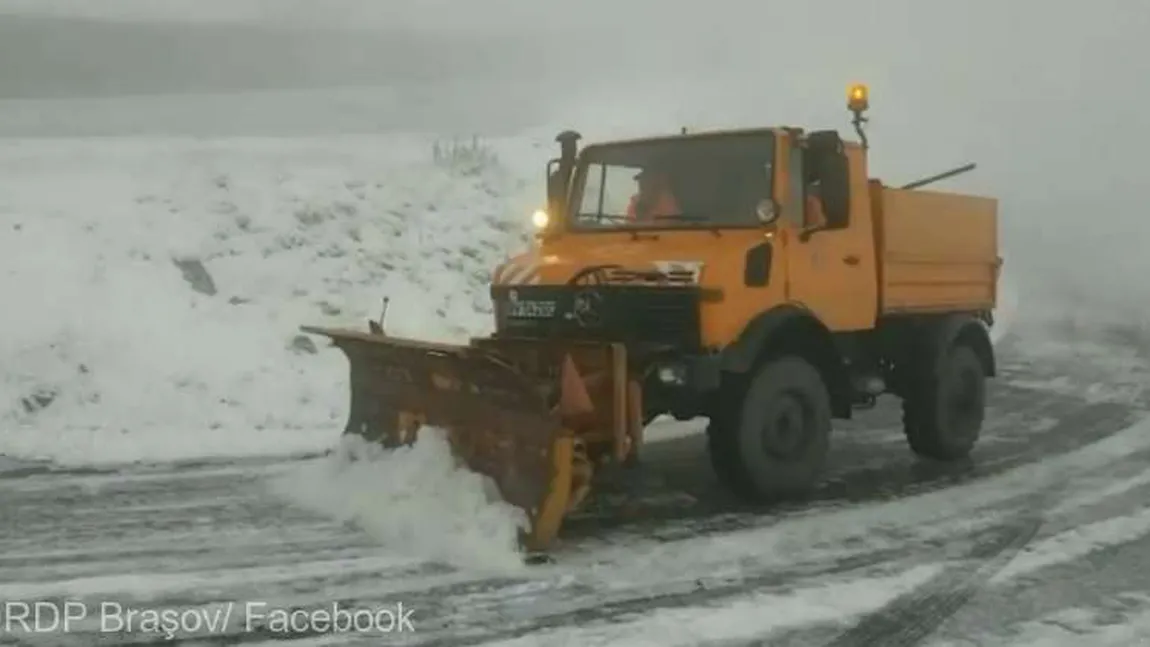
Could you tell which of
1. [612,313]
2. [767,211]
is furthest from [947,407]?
[612,313]

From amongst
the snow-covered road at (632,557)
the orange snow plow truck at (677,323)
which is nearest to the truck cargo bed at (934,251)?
the orange snow plow truck at (677,323)

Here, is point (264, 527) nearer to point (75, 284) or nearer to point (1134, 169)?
point (75, 284)

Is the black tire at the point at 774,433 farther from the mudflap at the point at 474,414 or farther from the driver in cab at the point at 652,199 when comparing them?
the mudflap at the point at 474,414

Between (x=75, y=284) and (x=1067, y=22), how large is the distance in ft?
72.8

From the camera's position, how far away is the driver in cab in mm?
7207

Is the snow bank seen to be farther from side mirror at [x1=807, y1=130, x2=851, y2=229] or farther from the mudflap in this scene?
side mirror at [x1=807, y1=130, x2=851, y2=229]

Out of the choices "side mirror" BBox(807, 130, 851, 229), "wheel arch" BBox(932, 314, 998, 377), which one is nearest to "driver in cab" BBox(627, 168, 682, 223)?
"side mirror" BBox(807, 130, 851, 229)

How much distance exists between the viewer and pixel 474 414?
640 cm

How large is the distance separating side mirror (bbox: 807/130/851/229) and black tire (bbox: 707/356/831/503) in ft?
2.93

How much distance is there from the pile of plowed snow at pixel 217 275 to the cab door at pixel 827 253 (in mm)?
4064

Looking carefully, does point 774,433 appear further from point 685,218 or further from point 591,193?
point 591,193

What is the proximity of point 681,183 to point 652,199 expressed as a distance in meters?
0.21

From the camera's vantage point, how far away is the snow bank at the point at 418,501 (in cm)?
584

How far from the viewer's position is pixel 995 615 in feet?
16.6
